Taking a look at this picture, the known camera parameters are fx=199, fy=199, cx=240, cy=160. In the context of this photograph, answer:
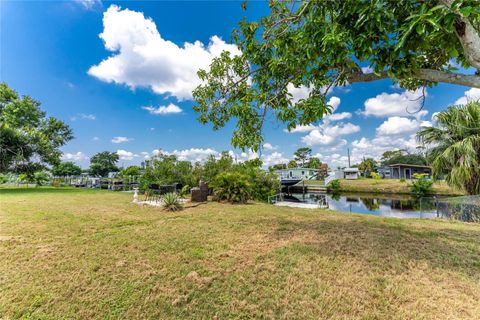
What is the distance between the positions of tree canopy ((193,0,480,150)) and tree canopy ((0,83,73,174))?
18694 mm

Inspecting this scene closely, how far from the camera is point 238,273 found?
2.72m

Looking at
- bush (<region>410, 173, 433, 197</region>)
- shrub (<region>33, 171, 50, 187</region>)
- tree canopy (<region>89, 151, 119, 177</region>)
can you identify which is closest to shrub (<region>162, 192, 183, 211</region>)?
shrub (<region>33, 171, 50, 187</region>)

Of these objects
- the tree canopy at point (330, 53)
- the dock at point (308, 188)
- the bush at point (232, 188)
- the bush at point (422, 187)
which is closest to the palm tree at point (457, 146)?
the tree canopy at point (330, 53)

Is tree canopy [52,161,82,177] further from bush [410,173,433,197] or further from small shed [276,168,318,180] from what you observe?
bush [410,173,433,197]

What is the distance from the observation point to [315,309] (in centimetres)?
209

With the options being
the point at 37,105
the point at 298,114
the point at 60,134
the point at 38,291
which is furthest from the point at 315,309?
the point at 37,105

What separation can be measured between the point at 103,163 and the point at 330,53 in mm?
54968

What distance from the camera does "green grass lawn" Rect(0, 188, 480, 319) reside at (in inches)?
82.8

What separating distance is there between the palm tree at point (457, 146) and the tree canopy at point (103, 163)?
51265 mm

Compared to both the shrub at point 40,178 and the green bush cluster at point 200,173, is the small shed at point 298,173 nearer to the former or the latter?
the green bush cluster at point 200,173

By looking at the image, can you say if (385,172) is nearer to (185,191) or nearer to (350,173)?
(350,173)

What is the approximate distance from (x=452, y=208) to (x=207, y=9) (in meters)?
10.4

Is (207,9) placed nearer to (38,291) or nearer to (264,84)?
(264,84)

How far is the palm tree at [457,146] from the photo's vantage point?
6.19 metres
